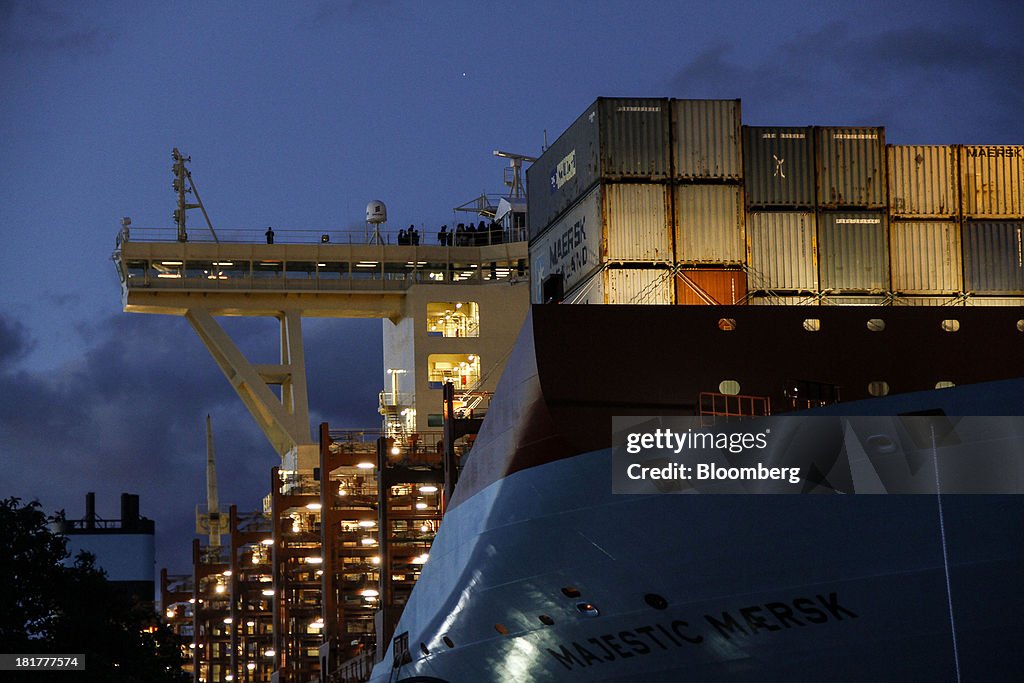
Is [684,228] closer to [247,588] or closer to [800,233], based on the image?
[800,233]

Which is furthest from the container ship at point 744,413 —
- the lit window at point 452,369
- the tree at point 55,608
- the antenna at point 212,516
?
the antenna at point 212,516

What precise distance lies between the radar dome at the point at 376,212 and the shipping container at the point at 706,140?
28.4 metres

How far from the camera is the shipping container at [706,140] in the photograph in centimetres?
2430

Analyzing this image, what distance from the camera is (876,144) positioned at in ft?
80.9

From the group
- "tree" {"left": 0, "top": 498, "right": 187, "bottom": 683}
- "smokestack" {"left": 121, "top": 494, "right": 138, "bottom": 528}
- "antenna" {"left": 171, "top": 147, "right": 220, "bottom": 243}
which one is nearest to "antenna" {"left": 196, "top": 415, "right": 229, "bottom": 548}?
"smokestack" {"left": 121, "top": 494, "right": 138, "bottom": 528}

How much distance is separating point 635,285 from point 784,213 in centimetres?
256

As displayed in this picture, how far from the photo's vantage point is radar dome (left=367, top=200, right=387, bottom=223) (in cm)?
5209

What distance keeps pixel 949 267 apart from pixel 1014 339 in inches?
117

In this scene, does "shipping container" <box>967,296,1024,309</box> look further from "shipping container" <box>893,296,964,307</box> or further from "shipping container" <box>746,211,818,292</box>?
"shipping container" <box>746,211,818,292</box>

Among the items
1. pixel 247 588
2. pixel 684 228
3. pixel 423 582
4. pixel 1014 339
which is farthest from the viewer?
pixel 247 588

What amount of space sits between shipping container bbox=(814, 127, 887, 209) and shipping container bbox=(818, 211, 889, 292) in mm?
212

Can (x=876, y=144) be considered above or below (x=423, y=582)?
above

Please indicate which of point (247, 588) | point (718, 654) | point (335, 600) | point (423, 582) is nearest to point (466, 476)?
point (423, 582)

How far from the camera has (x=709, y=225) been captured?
24.2m
